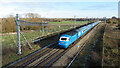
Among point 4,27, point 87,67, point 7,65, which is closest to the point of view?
point 87,67

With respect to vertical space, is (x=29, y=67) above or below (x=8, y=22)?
below

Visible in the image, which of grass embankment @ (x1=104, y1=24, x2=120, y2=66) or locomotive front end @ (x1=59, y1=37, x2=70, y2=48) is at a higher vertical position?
locomotive front end @ (x1=59, y1=37, x2=70, y2=48)

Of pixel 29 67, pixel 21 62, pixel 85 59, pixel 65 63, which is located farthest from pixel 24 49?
pixel 85 59

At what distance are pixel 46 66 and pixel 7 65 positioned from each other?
4.58m

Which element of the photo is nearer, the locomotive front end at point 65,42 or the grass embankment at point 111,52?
the grass embankment at point 111,52

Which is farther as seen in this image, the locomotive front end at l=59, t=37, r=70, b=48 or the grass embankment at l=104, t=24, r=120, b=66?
the locomotive front end at l=59, t=37, r=70, b=48

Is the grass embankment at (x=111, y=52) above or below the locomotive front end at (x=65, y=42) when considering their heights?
below

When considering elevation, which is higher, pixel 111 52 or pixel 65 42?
pixel 65 42

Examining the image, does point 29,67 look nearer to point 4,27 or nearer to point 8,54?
point 8,54

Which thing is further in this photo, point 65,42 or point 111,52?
point 65,42

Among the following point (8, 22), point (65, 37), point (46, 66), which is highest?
point (8, 22)

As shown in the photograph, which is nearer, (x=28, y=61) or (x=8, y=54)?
(x=28, y=61)

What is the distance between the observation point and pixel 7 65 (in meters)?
12.6

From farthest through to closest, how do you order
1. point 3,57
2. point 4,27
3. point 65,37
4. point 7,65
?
point 4,27, point 65,37, point 3,57, point 7,65
